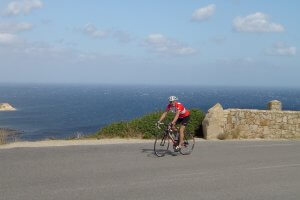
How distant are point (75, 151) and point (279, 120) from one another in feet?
34.4

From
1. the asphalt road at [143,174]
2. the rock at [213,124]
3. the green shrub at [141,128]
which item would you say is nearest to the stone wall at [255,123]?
the rock at [213,124]

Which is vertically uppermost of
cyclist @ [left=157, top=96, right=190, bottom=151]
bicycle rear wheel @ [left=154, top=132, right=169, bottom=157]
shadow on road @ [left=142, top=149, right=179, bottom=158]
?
cyclist @ [left=157, top=96, right=190, bottom=151]

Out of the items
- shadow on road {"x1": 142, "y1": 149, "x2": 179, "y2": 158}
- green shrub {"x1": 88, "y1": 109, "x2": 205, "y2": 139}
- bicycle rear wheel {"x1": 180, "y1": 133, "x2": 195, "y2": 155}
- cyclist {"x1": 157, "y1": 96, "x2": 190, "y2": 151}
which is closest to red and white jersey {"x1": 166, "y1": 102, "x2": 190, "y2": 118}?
cyclist {"x1": 157, "y1": 96, "x2": 190, "y2": 151}

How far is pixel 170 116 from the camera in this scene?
61.9ft

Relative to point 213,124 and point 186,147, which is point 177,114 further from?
point 213,124

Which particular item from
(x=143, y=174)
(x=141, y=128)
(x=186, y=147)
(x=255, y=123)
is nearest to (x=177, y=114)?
(x=186, y=147)

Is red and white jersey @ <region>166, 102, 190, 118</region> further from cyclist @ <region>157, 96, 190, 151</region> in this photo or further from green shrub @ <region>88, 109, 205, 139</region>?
green shrub @ <region>88, 109, 205, 139</region>

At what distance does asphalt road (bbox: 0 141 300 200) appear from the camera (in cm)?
836

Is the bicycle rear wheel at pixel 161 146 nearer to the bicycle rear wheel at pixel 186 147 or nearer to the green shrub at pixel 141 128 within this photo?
the bicycle rear wheel at pixel 186 147

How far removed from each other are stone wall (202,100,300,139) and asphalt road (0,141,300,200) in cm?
434

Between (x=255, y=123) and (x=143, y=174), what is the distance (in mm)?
10781

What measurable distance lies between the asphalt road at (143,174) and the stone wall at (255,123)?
14.3 ft

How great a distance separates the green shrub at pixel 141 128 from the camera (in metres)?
18.4

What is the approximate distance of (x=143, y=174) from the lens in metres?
10.1
